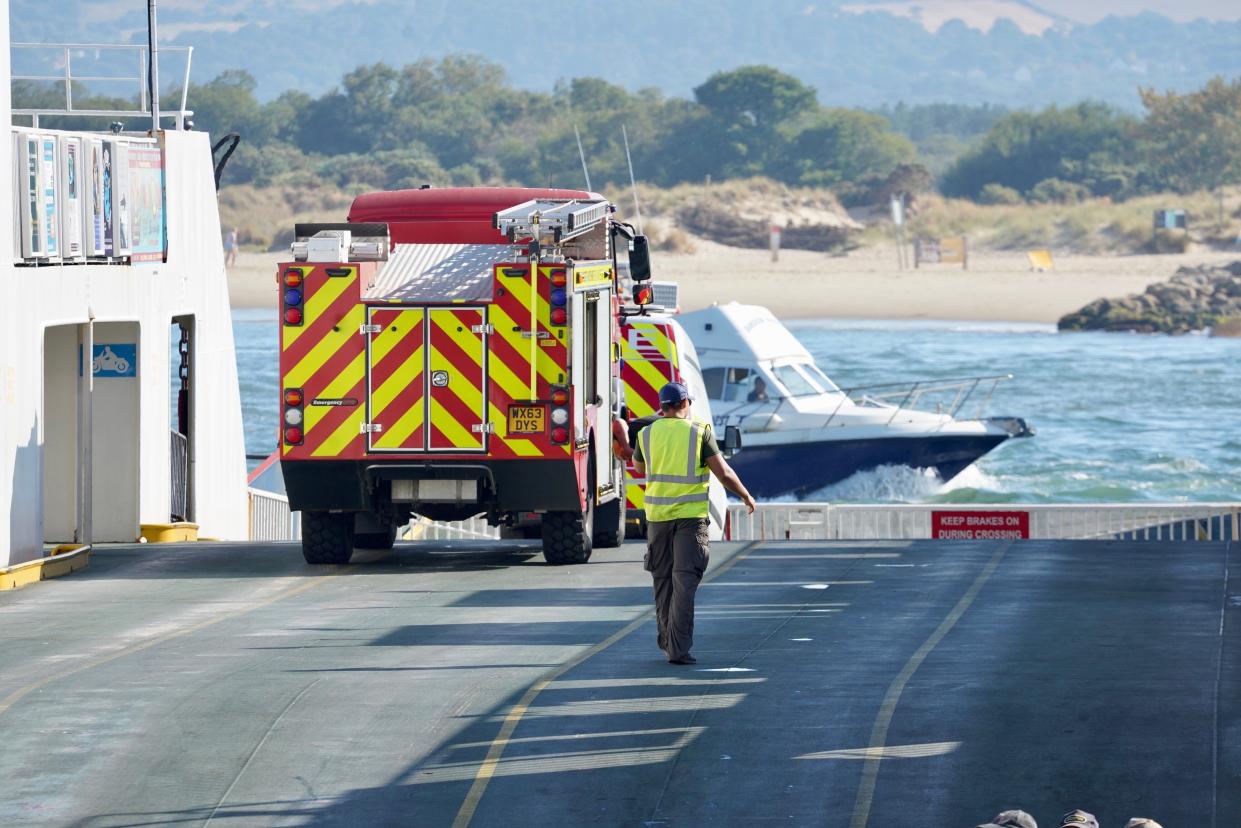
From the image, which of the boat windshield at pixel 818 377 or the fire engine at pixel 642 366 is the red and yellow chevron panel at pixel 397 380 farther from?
the boat windshield at pixel 818 377

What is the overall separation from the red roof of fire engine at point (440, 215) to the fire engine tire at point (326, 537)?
2.48 metres

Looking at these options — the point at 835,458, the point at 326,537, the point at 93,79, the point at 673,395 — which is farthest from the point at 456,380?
the point at 835,458

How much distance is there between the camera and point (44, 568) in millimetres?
17297

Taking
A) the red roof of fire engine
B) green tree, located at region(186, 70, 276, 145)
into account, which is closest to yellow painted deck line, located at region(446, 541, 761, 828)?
the red roof of fire engine

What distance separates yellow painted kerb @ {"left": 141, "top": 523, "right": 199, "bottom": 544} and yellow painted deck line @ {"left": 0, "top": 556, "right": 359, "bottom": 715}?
10.5 ft

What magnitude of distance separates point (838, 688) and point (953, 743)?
4.51ft

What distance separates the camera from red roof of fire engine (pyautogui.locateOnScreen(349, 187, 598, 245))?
18.8 m

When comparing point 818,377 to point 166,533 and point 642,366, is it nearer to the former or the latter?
point 642,366

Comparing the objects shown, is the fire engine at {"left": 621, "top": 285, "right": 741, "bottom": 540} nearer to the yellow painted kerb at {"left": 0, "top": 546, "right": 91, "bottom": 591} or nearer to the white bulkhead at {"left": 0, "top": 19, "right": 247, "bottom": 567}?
the white bulkhead at {"left": 0, "top": 19, "right": 247, "bottom": 567}

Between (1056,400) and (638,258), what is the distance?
50258 millimetres

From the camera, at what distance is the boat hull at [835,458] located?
3778cm

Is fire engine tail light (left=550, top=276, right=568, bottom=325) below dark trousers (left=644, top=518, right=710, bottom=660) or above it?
above

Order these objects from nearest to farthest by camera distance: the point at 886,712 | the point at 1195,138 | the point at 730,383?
the point at 886,712 < the point at 730,383 < the point at 1195,138

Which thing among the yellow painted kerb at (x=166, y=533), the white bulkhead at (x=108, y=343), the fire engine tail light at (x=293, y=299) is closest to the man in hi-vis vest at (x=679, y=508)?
the fire engine tail light at (x=293, y=299)
